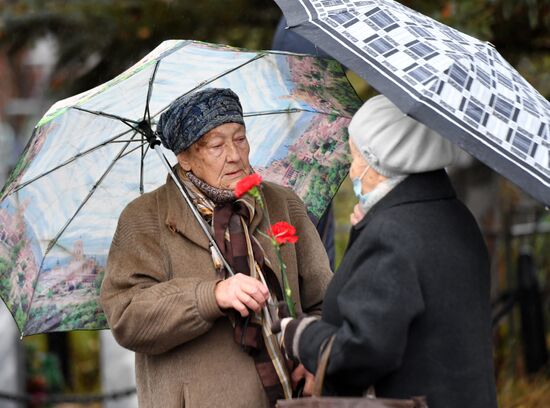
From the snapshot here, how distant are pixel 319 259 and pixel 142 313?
66 centimetres

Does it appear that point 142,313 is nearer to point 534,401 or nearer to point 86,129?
point 86,129

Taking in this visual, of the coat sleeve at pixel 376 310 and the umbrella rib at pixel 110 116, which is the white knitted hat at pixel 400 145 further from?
the umbrella rib at pixel 110 116

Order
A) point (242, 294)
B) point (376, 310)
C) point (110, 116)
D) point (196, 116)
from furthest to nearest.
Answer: point (110, 116) < point (196, 116) < point (242, 294) < point (376, 310)

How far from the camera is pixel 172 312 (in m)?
3.07

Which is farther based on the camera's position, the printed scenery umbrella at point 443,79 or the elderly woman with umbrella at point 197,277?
the elderly woman with umbrella at point 197,277

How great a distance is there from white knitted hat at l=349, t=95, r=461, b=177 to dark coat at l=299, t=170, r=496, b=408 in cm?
5

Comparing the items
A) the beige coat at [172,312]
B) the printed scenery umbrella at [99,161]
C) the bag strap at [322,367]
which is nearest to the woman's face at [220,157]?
the beige coat at [172,312]

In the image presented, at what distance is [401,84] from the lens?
2.56 m

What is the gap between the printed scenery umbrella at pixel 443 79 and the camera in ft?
8.21

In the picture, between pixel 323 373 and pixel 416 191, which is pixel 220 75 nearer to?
pixel 416 191

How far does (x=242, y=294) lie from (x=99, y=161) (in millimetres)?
869

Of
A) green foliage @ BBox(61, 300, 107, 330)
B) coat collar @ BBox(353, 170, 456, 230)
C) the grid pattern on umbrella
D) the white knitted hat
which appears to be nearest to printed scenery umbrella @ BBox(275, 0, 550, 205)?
the grid pattern on umbrella

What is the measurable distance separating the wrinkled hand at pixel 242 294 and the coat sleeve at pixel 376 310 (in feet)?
1.19

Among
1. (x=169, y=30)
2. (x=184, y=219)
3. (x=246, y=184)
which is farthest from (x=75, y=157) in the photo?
(x=169, y=30)
